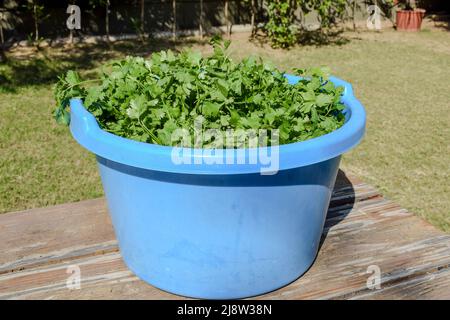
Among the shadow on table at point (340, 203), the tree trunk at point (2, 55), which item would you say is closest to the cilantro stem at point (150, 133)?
the shadow on table at point (340, 203)

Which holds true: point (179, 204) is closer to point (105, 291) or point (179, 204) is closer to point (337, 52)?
point (105, 291)

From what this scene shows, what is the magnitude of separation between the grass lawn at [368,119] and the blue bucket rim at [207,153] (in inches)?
70.7

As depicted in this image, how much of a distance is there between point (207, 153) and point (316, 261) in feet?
2.22

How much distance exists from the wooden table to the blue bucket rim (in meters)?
0.46

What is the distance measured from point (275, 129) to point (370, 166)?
239 centimetres

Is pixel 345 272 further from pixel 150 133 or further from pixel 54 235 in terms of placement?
pixel 54 235

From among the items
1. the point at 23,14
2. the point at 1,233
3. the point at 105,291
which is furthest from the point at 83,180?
the point at 23,14

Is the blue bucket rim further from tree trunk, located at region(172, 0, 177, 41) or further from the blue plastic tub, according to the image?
tree trunk, located at region(172, 0, 177, 41)

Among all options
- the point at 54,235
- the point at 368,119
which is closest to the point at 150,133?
the point at 54,235

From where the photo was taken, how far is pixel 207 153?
3.95 ft

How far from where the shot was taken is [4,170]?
11.1 feet

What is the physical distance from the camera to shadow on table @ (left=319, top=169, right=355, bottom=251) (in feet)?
6.24
